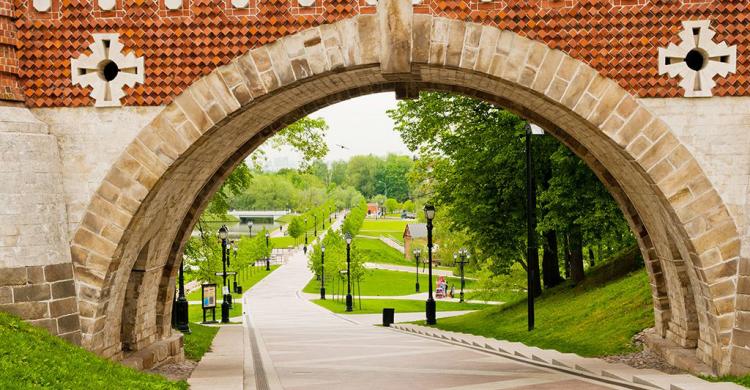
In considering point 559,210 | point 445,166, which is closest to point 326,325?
point 445,166

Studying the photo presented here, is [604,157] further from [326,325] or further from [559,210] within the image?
[326,325]

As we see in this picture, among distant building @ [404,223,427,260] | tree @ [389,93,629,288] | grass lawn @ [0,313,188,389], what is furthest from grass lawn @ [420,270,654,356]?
distant building @ [404,223,427,260]

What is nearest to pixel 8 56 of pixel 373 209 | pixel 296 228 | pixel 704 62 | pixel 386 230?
pixel 704 62

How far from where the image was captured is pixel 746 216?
1167 cm

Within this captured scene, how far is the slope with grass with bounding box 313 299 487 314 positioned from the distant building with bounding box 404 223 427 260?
120 ft

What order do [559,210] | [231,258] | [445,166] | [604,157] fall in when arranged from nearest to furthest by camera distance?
[604,157], [559,210], [445,166], [231,258]

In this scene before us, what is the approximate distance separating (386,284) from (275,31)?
51.1 meters

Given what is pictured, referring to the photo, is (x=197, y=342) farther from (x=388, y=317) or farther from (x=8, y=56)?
(x=388, y=317)

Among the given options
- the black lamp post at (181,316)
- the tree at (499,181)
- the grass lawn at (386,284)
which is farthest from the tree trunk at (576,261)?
the grass lawn at (386,284)

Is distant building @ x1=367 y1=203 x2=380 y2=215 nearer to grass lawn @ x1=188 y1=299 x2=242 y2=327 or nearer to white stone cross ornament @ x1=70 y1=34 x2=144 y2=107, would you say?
grass lawn @ x1=188 y1=299 x2=242 y2=327

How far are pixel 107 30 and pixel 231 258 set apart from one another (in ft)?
137

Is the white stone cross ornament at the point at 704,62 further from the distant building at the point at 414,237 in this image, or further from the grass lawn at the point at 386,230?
the grass lawn at the point at 386,230

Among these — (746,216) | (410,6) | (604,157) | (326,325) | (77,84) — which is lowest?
(326,325)

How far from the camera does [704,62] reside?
11.9 metres
